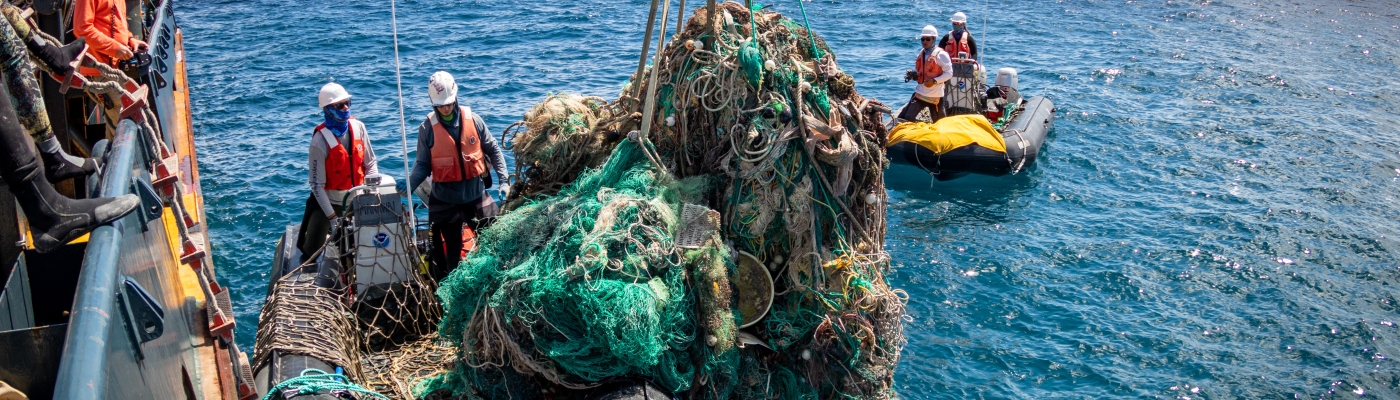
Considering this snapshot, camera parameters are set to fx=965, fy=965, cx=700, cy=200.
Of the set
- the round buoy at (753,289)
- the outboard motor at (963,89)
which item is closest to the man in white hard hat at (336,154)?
the round buoy at (753,289)

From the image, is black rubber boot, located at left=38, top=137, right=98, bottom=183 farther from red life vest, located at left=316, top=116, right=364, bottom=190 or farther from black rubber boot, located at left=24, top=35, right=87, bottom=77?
red life vest, located at left=316, top=116, right=364, bottom=190

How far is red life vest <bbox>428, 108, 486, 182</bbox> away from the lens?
668 centimetres

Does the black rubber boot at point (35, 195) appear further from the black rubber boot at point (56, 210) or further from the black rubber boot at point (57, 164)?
the black rubber boot at point (57, 164)

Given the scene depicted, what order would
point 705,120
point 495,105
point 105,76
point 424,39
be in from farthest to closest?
point 424,39, point 495,105, point 705,120, point 105,76

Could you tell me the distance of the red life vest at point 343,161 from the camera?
7066 millimetres

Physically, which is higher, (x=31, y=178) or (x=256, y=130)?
(x=31, y=178)

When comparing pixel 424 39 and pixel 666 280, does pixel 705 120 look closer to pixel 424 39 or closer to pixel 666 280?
pixel 666 280

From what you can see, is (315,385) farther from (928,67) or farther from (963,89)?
(963,89)

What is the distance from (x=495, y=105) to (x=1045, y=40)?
12.6 m

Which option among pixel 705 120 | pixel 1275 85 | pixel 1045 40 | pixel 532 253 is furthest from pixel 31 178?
pixel 1045 40

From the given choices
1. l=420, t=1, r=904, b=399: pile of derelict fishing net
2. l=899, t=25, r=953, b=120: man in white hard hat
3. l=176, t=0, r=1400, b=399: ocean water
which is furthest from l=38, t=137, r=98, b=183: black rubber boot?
l=899, t=25, r=953, b=120: man in white hard hat

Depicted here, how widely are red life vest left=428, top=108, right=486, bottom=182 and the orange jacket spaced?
10.4 ft

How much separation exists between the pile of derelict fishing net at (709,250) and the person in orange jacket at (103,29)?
13.2ft

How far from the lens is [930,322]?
9.47 m
